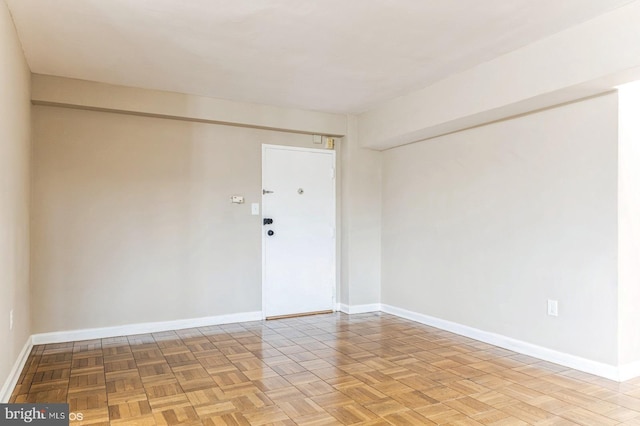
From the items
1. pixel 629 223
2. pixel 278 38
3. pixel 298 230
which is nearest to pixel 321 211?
pixel 298 230

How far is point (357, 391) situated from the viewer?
8.64 feet

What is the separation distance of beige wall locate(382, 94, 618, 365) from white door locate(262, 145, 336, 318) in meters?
0.83

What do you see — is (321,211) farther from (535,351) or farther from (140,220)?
(535,351)

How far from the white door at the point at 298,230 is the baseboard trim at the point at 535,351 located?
3.60ft

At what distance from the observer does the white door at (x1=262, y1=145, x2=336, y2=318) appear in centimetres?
468

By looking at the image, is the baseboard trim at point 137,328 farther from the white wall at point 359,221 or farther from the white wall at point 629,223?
the white wall at point 629,223

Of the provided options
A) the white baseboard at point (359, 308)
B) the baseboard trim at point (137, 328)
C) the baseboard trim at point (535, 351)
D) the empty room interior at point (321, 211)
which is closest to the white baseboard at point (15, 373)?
the empty room interior at point (321, 211)

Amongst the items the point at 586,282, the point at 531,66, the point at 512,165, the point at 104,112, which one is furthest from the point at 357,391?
the point at 104,112

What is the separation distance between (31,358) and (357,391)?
8.02ft

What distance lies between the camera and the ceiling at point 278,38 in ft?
8.16

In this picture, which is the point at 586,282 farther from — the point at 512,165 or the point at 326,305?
the point at 326,305

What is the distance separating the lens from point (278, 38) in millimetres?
2896

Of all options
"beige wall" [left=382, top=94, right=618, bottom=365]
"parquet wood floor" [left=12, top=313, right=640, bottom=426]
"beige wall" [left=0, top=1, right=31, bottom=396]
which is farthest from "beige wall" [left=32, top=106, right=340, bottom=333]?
"beige wall" [left=382, top=94, right=618, bottom=365]

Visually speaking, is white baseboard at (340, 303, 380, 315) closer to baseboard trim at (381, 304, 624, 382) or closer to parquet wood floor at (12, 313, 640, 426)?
baseboard trim at (381, 304, 624, 382)
